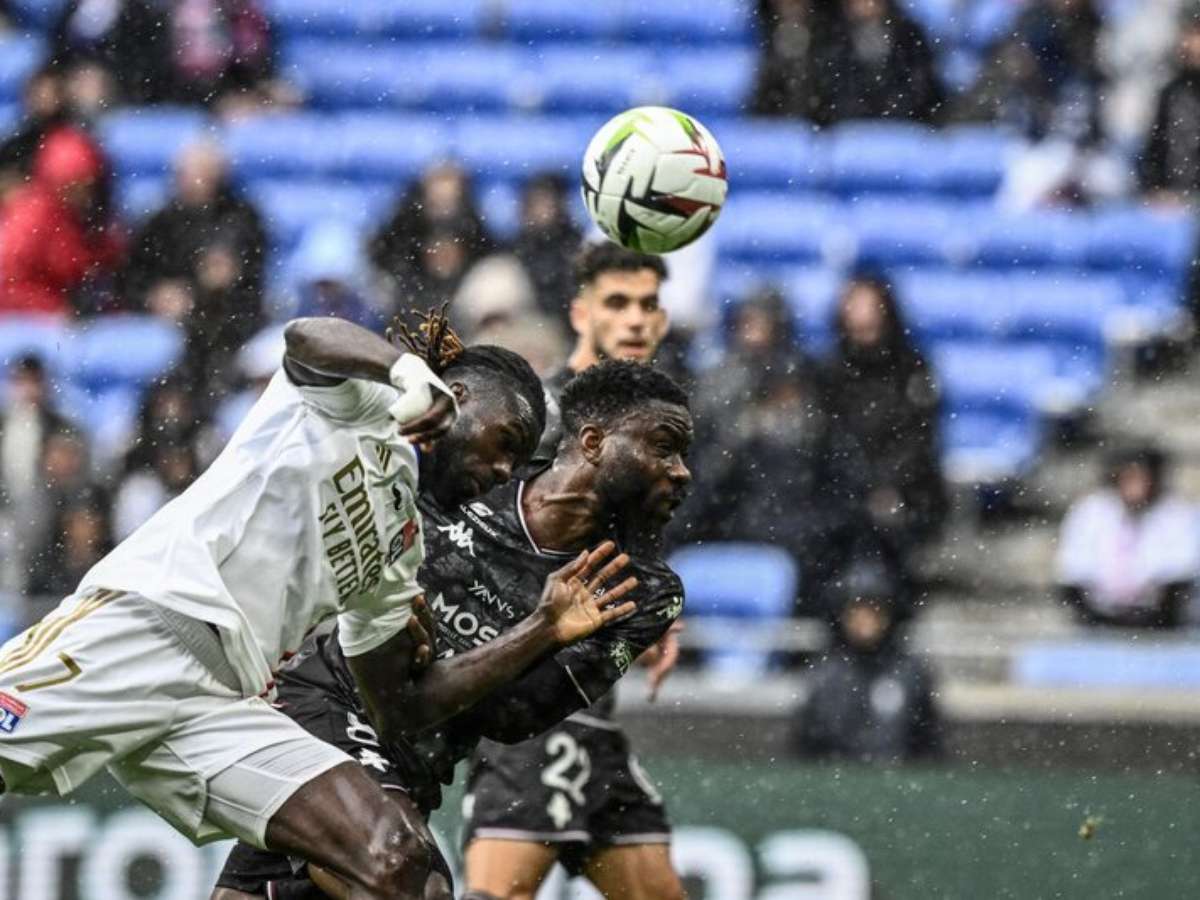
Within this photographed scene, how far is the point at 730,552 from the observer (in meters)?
9.84

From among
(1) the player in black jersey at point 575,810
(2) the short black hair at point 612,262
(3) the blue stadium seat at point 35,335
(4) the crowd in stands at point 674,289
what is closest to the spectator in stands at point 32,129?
(4) the crowd in stands at point 674,289

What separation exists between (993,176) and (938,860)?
4.80m

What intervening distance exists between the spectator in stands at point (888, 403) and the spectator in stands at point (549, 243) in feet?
4.35

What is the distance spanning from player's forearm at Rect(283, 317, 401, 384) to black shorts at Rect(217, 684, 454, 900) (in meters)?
1.07

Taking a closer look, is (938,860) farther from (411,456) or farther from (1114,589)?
(411,456)

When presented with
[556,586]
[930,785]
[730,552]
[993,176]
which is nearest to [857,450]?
[730,552]

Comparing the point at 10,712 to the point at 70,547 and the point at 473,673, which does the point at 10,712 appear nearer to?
the point at 473,673

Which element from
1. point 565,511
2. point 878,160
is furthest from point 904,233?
point 565,511

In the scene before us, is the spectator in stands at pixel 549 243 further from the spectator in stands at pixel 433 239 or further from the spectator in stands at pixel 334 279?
the spectator in stands at pixel 334 279

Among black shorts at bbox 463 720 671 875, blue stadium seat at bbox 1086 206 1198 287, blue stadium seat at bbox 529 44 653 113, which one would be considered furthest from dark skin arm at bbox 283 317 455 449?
blue stadium seat at bbox 529 44 653 113

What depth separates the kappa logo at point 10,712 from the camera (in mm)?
4875

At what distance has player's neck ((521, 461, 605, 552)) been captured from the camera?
5.63m

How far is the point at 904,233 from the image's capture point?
1199cm

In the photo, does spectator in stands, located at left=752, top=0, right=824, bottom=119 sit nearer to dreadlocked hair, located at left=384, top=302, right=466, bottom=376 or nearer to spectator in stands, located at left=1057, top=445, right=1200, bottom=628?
spectator in stands, located at left=1057, top=445, right=1200, bottom=628
